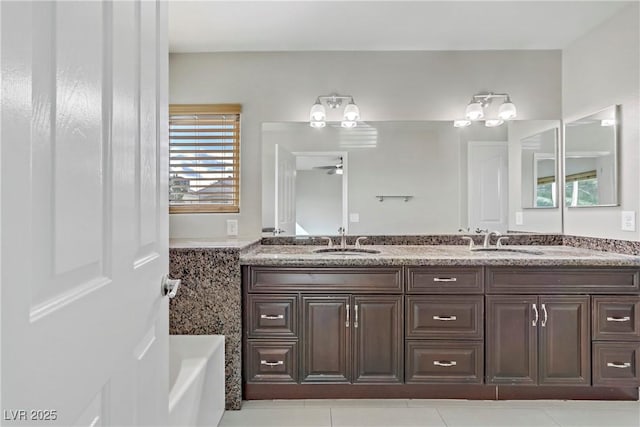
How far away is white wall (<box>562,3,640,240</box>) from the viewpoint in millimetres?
2391

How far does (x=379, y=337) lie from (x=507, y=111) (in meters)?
1.94

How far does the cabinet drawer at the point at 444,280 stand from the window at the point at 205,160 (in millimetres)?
1450

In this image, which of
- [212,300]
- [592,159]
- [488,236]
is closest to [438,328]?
[488,236]

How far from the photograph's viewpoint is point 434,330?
2.34 metres

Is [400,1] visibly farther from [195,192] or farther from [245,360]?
[245,360]

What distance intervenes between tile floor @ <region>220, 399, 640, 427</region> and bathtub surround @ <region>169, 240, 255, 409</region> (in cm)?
25

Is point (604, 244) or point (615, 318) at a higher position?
point (604, 244)

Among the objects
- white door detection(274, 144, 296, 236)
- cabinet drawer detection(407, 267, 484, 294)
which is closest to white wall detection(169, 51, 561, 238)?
white door detection(274, 144, 296, 236)

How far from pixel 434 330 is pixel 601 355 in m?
1.00

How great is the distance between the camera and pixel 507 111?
9.61ft

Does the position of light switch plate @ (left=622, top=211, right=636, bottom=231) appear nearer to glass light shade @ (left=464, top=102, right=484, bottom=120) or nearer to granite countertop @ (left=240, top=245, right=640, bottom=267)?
granite countertop @ (left=240, top=245, right=640, bottom=267)

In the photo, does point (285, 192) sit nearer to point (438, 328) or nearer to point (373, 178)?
point (373, 178)

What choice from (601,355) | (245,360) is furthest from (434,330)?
(245,360)

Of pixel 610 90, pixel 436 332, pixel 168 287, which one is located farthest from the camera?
pixel 610 90
